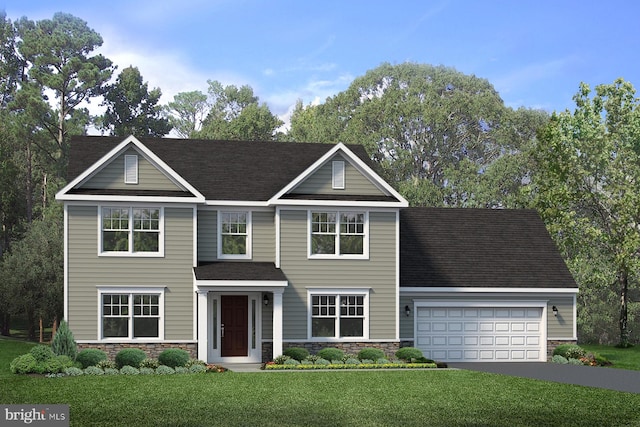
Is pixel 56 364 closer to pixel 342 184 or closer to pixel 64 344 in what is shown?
pixel 64 344

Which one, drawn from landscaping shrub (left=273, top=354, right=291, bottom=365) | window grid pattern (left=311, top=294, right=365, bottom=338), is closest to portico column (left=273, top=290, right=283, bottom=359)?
landscaping shrub (left=273, top=354, right=291, bottom=365)

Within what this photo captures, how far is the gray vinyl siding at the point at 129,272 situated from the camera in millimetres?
32250

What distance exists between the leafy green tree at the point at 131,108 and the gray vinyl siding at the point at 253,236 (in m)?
36.7

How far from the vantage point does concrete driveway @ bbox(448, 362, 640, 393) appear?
27.1 metres

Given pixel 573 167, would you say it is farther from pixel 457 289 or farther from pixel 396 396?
pixel 396 396

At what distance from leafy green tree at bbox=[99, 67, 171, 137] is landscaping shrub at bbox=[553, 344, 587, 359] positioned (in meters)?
41.5

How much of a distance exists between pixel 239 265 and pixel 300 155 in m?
6.16

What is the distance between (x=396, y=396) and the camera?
23.1 meters

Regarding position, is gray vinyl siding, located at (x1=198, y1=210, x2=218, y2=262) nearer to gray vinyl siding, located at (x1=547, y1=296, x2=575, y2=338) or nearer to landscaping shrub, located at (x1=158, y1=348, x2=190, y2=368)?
landscaping shrub, located at (x1=158, y1=348, x2=190, y2=368)

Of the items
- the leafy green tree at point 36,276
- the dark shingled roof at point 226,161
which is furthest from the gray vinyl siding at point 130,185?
the leafy green tree at point 36,276

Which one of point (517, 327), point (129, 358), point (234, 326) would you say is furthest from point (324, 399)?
point (517, 327)

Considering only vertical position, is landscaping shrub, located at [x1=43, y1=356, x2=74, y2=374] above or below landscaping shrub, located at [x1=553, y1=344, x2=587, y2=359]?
above

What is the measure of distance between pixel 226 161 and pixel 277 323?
7.47m

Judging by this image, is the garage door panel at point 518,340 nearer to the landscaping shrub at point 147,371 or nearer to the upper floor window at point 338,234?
the upper floor window at point 338,234
